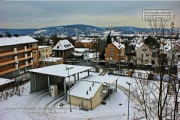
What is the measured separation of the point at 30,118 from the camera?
617cm

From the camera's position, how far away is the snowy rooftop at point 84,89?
7115 millimetres

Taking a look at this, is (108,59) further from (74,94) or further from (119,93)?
(74,94)

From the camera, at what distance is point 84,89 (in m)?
7.51

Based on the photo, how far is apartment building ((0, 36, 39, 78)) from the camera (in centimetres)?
1142

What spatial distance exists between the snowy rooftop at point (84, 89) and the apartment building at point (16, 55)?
19.9 feet

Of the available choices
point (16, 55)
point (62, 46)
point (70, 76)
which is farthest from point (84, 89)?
point (62, 46)

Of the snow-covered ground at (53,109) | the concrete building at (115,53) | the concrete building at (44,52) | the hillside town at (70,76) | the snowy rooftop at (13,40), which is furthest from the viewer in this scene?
the concrete building at (115,53)

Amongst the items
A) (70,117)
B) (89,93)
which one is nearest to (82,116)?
(70,117)

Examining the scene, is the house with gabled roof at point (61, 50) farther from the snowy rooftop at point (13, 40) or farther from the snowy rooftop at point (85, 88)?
the snowy rooftop at point (85, 88)

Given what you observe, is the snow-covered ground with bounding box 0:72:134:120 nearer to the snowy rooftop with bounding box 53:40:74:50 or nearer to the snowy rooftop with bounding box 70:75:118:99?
the snowy rooftop with bounding box 70:75:118:99

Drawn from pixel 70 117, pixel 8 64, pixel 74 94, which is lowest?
pixel 70 117

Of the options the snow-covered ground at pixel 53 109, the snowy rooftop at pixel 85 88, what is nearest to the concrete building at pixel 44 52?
the snow-covered ground at pixel 53 109

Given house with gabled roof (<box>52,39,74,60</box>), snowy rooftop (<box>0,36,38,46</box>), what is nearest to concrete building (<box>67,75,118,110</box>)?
snowy rooftop (<box>0,36,38,46</box>)

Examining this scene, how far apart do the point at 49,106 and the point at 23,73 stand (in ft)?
21.8
